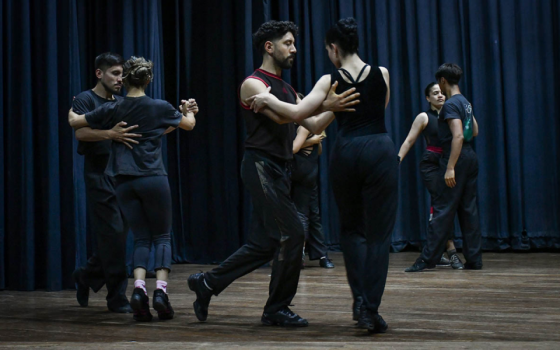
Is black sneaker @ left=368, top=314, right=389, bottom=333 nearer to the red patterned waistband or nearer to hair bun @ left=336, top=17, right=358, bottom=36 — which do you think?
hair bun @ left=336, top=17, right=358, bottom=36

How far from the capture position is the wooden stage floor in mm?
2732

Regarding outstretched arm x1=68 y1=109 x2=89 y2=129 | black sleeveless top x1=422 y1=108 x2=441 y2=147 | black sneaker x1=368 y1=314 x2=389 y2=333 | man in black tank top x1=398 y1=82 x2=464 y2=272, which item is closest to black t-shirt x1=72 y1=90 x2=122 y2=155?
outstretched arm x1=68 y1=109 x2=89 y2=129

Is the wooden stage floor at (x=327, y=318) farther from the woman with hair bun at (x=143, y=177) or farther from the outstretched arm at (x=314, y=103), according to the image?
the outstretched arm at (x=314, y=103)

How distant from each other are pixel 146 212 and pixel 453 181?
8.60ft

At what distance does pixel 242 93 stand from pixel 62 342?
131cm

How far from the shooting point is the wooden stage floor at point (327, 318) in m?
2.73

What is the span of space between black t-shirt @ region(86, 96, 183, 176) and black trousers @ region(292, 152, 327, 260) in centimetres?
223

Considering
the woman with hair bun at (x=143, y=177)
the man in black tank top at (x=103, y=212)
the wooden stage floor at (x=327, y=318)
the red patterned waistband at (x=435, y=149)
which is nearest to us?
the wooden stage floor at (x=327, y=318)

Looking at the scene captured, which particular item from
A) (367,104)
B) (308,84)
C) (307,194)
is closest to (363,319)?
(367,104)

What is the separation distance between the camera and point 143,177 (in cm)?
340

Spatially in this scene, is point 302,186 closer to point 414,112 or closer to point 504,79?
point 414,112

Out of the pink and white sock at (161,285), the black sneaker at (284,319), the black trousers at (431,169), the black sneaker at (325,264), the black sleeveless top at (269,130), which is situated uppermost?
the black sleeveless top at (269,130)

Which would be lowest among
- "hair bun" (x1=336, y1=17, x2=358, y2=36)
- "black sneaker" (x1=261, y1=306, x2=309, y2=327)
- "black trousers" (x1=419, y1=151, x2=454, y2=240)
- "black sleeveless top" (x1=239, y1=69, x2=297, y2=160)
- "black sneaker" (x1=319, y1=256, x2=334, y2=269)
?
"black sneaker" (x1=319, y1=256, x2=334, y2=269)

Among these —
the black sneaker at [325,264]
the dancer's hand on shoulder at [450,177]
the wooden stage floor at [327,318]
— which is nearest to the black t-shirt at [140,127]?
the wooden stage floor at [327,318]
